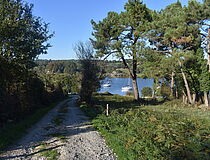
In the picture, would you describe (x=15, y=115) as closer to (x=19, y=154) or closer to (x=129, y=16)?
(x=19, y=154)

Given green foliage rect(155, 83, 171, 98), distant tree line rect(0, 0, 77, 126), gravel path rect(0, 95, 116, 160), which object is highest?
distant tree line rect(0, 0, 77, 126)

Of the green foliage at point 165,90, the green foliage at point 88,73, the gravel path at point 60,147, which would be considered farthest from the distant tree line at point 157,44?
the gravel path at point 60,147

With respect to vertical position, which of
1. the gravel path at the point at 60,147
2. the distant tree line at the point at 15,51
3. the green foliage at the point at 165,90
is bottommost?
the gravel path at the point at 60,147

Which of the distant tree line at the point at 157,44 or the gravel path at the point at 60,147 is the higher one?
the distant tree line at the point at 157,44

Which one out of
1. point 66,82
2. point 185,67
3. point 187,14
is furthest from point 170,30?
point 66,82

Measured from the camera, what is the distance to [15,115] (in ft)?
38.3

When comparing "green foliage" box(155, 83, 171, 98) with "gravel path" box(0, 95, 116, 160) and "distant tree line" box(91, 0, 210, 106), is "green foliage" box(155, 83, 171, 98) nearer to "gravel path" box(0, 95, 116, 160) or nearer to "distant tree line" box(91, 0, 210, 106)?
"distant tree line" box(91, 0, 210, 106)

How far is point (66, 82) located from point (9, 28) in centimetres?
4742

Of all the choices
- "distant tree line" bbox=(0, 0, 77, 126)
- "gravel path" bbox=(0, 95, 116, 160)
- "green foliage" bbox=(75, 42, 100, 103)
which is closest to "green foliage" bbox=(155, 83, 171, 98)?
"green foliage" bbox=(75, 42, 100, 103)

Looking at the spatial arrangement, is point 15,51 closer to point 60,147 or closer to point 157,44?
point 60,147

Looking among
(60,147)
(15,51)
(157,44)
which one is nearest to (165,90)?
(157,44)

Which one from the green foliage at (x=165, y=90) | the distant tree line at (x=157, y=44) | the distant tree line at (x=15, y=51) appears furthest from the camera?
the green foliage at (x=165, y=90)

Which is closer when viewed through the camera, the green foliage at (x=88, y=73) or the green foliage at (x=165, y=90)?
the green foliage at (x=88, y=73)

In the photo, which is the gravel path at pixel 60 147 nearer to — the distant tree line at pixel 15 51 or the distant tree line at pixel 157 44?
the distant tree line at pixel 15 51
